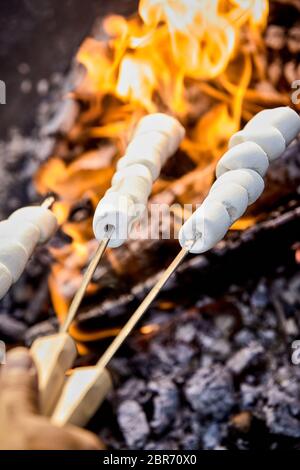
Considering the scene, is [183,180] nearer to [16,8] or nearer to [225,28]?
[225,28]

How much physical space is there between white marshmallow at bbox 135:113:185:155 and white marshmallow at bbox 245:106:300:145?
12.0 inches

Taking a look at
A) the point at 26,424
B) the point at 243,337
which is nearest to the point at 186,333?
the point at 243,337

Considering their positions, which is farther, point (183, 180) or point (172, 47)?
point (172, 47)

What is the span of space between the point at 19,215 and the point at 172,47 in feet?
4.73

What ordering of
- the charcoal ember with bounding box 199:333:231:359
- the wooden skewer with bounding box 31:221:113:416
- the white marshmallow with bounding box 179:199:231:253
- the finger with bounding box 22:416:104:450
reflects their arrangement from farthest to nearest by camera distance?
the charcoal ember with bounding box 199:333:231:359, the white marshmallow with bounding box 179:199:231:253, the wooden skewer with bounding box 31:221:113:416, the finger with bounding box 22:416:104:450

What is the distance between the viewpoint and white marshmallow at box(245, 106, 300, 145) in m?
2.09

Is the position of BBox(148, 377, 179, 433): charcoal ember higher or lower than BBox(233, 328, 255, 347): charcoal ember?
lower

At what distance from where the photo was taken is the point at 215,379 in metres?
2.32

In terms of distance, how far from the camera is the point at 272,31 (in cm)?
310

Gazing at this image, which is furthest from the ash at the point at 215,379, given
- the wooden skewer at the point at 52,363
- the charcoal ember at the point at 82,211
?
the wooden skewer at the point at 52,363

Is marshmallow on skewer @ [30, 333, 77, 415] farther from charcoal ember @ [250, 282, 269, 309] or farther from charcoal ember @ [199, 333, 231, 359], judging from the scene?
charcoal ember @ [250, 282, 269, 309]

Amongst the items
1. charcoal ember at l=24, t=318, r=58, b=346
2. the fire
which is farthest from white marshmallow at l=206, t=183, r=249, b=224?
charcoal ember at l=24, t=318, r=58, b=346
